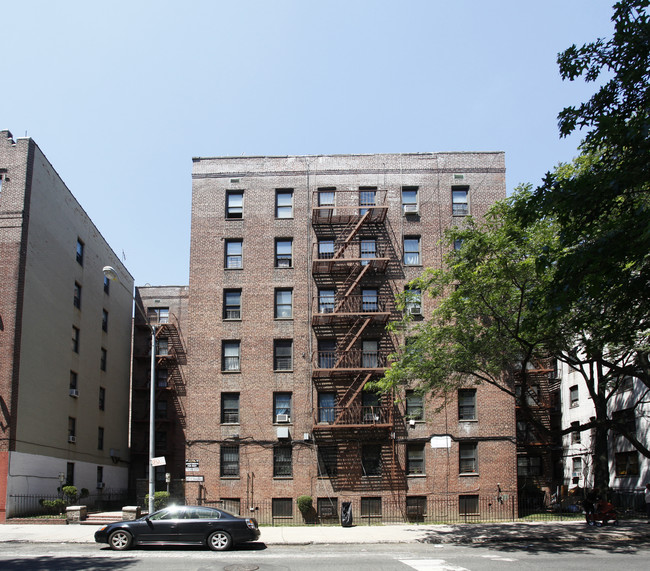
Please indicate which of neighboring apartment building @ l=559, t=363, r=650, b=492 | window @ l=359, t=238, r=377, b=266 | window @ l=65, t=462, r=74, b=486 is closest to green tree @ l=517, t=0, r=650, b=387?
neighboring apartment building @ l=559, t=363, r=650, b=492

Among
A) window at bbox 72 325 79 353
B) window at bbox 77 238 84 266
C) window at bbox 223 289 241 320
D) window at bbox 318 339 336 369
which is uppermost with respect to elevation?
window at bbox 77 238 84 266

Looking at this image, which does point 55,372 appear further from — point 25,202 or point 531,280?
point 531,280

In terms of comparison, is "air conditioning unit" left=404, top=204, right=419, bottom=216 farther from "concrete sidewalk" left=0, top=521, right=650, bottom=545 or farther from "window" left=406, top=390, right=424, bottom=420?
"concrete sidewalk" left=0, top=521, right=650, bottom=545

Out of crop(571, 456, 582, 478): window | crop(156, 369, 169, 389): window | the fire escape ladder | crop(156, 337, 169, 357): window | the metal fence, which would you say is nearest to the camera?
the metal fence

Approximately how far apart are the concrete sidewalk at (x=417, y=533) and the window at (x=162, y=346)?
19775 millimetres

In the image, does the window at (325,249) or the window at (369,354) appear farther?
the window at (325,249)

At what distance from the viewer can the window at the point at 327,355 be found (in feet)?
102

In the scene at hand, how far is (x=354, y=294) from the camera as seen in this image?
31766mm

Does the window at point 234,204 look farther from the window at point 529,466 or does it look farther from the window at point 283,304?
the window at point 529,466

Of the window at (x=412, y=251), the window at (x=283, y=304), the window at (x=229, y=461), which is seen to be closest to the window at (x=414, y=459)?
the window at (x=229, y=461)

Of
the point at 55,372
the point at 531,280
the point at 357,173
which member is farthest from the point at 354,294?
the point at 55,372

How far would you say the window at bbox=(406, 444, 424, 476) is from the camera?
99.0 feet

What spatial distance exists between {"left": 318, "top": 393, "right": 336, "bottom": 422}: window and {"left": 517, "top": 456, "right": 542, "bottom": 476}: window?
12.1 meters

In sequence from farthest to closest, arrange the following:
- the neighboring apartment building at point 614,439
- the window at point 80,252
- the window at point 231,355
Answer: the window at point 80,252 → the neighboring apartment building at point 614,439 → the window at point 231,355
